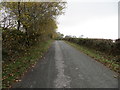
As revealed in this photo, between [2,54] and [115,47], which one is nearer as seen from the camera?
[2,54]

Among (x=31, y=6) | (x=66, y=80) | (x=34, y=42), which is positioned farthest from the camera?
(x=34, y=42)

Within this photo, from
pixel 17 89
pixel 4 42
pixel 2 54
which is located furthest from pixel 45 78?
pixel 4 42

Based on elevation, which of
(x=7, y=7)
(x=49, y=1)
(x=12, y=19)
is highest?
(x=49, y=1)

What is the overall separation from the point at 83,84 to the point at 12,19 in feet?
28.5

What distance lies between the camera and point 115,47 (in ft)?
35.4

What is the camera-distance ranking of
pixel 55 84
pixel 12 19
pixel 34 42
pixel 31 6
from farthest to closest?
1. pixel 34 42
2. pixel 31 6
3. pixel 12 19
4. pixel 55 84

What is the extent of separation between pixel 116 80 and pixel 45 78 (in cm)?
325

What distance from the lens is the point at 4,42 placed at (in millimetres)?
10414

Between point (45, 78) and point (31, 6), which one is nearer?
point (45, 78)

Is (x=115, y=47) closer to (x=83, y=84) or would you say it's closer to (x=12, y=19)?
(x=83, y=84)

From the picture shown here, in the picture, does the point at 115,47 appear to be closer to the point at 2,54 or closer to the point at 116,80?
the point at 116,80

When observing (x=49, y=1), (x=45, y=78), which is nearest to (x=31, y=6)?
(x=49, y=1)

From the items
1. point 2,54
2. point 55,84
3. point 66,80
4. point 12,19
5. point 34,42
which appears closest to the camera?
point 55,84

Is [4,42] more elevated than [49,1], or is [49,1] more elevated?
[49,1]
